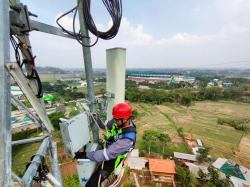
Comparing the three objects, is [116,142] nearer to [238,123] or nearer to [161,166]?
[161,166]

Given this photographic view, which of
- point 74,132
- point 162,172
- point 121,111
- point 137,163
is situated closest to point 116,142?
point 121,111

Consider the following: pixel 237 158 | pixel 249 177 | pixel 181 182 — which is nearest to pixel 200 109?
pixel 237 158

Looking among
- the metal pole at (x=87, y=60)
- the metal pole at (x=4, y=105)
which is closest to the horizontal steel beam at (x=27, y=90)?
the metal pole at (x=4, y=105)

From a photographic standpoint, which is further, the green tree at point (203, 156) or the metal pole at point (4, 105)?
the green tree at point (203, 156)

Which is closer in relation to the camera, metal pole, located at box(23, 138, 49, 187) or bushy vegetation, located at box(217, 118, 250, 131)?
metal pole, located at box(23, 138, 49, 187)

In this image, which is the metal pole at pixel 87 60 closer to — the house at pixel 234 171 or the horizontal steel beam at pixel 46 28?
the horizontal steel beam at pixel 46 28

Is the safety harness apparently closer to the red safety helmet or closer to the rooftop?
the red safety helmet

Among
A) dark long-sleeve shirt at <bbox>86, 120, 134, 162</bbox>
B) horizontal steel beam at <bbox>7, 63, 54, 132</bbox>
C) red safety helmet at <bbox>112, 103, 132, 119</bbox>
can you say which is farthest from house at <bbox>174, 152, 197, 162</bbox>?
horizontal steel beam at <bbox>7, 63, 54, 132</bbox>
